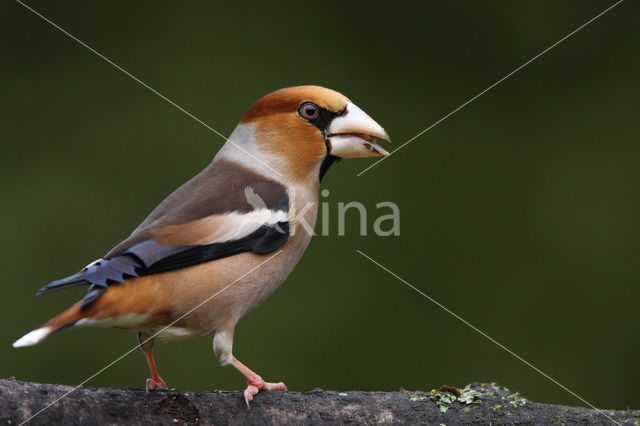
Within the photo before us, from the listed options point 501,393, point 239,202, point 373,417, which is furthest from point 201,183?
point 501,393

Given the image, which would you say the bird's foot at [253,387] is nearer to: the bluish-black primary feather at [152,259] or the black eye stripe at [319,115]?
the bluish-black primary feather at [152,259]

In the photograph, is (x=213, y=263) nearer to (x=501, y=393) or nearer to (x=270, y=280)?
(x=270, y=280)

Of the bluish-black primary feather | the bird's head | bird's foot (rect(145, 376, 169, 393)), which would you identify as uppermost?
the bird's head

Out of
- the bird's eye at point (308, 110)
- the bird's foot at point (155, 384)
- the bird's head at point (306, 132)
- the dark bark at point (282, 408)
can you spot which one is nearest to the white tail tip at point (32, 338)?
the dark bark at point (282, 408)

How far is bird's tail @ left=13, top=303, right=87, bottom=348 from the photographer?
2.26 meters

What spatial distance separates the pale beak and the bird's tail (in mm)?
1240

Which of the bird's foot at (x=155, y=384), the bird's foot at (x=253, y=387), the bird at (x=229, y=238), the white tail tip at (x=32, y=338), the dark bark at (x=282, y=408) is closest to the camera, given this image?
the white tail tip at (x=32, y=338)

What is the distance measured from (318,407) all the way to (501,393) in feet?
2.42

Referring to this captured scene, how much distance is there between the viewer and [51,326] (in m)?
2.36

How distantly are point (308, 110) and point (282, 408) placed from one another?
1.18 meters

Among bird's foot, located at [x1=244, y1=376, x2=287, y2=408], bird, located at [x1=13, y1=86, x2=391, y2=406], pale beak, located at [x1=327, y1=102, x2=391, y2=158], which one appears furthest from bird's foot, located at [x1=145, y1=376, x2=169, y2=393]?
pale beak, located at [x1=327, y1=102, x2=391, y2=158]

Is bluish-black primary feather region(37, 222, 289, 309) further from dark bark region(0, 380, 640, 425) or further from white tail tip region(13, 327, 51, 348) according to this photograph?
dark bark region(0, 380, 640, 425)

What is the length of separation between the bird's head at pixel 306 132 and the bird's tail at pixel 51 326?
1043 millimetres

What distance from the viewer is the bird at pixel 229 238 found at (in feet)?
8.41
